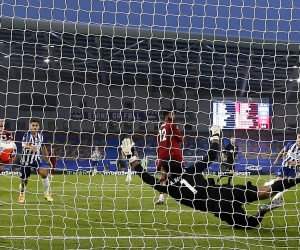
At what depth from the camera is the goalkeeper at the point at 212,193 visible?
228 inches

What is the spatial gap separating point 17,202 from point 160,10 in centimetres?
472

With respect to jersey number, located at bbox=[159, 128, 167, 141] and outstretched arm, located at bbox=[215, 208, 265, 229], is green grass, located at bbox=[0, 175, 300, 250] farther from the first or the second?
jersey number, located at bbox=[159, 128, 167, 141]

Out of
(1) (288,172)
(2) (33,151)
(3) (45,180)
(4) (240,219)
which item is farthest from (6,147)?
(1) (288,172)

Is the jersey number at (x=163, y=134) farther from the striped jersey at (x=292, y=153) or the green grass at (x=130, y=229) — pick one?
the striped jersey at (x=292, y=153)

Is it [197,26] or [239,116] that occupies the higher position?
[197,26]

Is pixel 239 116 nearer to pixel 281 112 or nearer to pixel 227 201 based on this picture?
pixel 281 112

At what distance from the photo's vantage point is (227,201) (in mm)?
5742

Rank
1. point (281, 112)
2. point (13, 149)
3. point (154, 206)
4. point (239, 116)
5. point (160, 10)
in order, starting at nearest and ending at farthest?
point (160, 10), point (13, 149), point (154, 206), point (239, 116), point (281, 112)

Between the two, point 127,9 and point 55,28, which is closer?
point 127,9

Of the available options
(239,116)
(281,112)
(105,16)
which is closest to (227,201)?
(105,16)

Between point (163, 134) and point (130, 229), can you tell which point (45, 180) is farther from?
point (130, 229)

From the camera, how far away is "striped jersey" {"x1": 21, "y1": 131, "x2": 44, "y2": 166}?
347 inches

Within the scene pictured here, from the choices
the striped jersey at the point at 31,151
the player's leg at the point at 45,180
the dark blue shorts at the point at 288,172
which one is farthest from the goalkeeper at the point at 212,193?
the player's leg at the point at 45,180

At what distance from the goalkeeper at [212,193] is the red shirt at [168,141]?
930 millimetres
